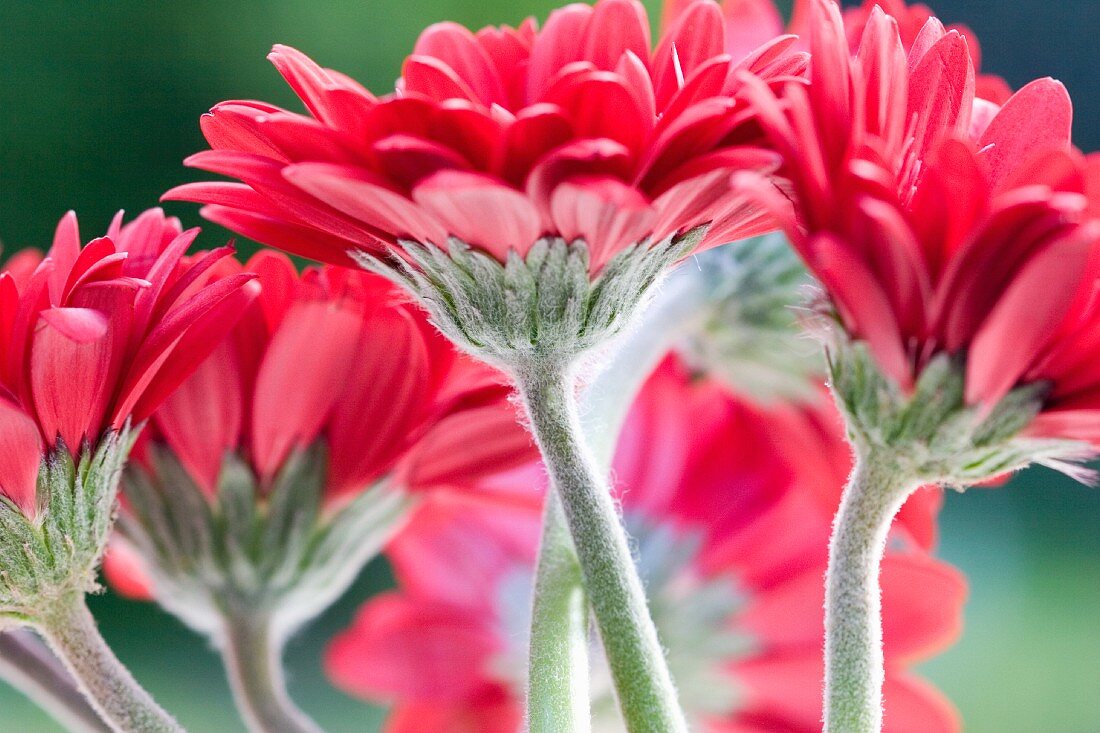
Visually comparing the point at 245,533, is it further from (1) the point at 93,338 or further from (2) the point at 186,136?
(2) the point at 186,136

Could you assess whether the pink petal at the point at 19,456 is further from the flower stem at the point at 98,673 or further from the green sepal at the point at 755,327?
the green sepal at the point at 755,327

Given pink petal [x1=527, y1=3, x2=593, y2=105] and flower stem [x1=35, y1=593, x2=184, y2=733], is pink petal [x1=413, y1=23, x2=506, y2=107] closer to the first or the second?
pink petal [x1=527, y1=3, x2=593, y2=105]

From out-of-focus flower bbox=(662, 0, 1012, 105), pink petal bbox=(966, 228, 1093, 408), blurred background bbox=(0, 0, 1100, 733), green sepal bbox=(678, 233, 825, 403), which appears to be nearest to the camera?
pink petal bbox=(966, 228, 1093, 408)

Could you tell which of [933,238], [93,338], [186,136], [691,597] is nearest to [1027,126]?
[933,238]

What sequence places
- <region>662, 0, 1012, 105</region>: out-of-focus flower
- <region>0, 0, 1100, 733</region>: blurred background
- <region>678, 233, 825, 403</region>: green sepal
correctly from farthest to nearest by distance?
<region>0, 0, 1100, 733</region>: blurred background < <region>678, 233, 825, 403</region>: green sepal < <region>662, 0, 1012, 105</region>: out-of-focus flower

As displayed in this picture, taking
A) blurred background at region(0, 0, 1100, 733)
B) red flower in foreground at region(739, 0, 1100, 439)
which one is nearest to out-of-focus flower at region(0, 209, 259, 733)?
red flower in foreground at region(739, 0, 1100, 439)

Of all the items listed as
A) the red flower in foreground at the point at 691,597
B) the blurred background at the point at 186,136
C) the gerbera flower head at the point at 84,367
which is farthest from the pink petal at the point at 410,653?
the blurred background at the point at 186,136

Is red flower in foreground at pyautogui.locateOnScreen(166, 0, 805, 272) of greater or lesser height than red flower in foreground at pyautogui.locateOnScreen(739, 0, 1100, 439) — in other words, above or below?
above
